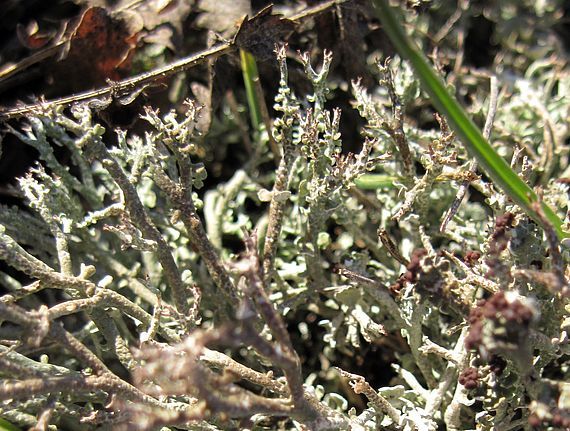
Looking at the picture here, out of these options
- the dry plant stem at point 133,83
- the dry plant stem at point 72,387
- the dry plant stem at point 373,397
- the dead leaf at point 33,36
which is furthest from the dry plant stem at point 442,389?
the dead leaf at point 33,36

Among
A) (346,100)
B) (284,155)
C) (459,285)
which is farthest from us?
(346,100)

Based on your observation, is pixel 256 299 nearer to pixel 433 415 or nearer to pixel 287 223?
pixel 433 415

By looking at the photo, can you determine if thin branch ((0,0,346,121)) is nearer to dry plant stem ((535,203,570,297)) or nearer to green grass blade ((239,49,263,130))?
green grass blade ((239,49,263,130))

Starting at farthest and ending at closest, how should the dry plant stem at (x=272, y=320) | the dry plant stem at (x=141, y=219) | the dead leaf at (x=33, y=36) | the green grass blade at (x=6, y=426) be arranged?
the dead leaf at (x=33, y=36)
the dry plant stem at (x=141, y=219)
the green grass blade at (x=6, y=426)
the dry plant stem at (x=272, y=320)

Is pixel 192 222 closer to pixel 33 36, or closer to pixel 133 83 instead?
pixel 133 83

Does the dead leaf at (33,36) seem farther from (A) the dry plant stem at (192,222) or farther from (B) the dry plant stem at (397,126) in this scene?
(B) the dry plant stem at (397,126)

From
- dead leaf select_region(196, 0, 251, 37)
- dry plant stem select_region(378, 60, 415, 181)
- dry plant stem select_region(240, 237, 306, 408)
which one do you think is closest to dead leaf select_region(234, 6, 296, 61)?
dead leaf select_region(196, 0, 251, 37)

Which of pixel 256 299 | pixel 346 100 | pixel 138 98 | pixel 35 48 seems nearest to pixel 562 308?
pixel 256 299
